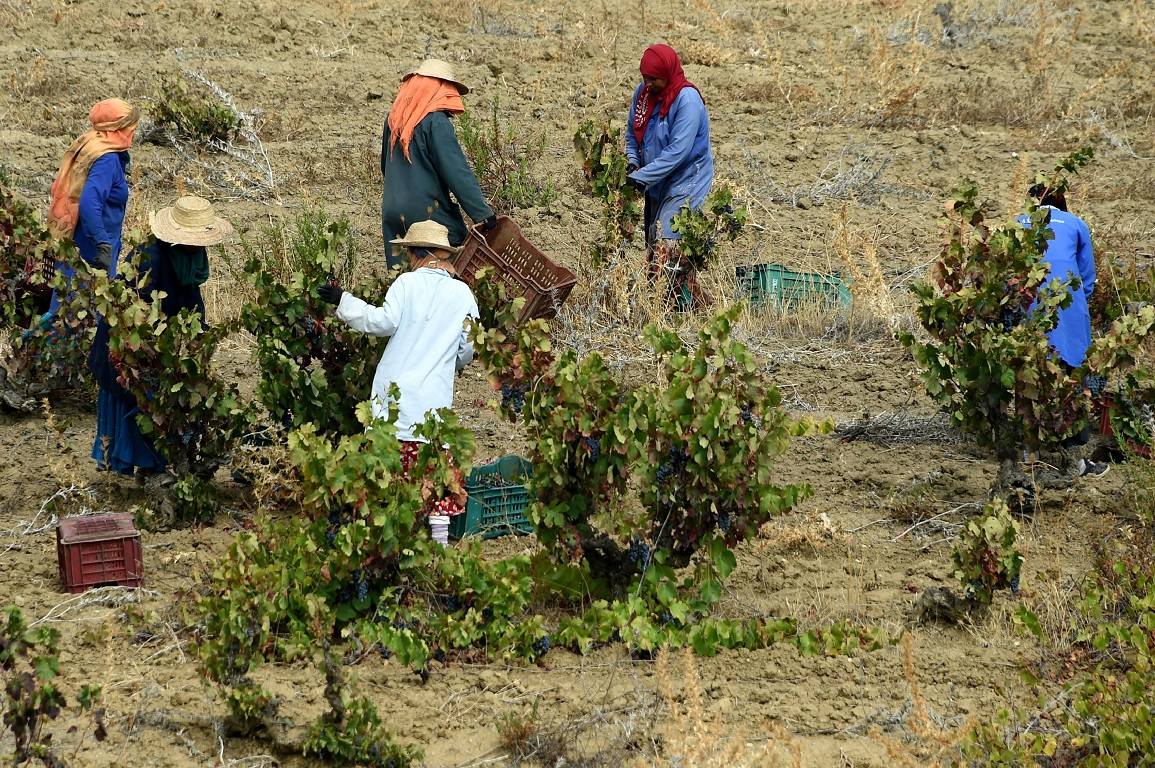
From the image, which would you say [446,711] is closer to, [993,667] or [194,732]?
[194,732]

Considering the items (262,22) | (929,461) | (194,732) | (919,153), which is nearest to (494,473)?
(194,732)

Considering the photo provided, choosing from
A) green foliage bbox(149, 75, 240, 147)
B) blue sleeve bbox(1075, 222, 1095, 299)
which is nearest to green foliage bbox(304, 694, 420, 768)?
blue sleeve bbox(1075, 222, 1095, 299)

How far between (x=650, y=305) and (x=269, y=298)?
111 inches

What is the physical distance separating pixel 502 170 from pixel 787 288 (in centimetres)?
297

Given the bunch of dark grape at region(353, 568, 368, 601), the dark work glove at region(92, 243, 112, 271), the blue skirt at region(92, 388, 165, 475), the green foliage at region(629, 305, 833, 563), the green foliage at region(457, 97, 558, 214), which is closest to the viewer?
the green foliage at region(629, 305, 833, 563)

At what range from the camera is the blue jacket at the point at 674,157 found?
7.77 metres

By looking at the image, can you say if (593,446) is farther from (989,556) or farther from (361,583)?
(989,556)

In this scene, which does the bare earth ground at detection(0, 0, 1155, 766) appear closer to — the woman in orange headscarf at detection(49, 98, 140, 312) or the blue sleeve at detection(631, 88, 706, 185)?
the blue sleeve at detection(631, 88, 706, 185)

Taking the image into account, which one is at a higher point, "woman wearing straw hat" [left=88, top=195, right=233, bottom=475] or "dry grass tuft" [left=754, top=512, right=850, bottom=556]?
"woman wearing straw hat" [left=88, top=195, right=233, bottom=475]

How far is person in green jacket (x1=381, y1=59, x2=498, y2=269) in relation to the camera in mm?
6621

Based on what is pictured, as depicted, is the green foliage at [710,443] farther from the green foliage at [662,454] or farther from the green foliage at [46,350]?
the green foliage at [46,350]

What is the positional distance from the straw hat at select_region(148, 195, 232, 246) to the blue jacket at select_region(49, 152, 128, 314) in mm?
1458

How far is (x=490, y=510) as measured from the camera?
545 cm

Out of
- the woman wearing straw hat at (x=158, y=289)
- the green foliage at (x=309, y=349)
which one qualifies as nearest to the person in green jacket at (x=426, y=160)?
the green foliage at (x=309, y=349)
